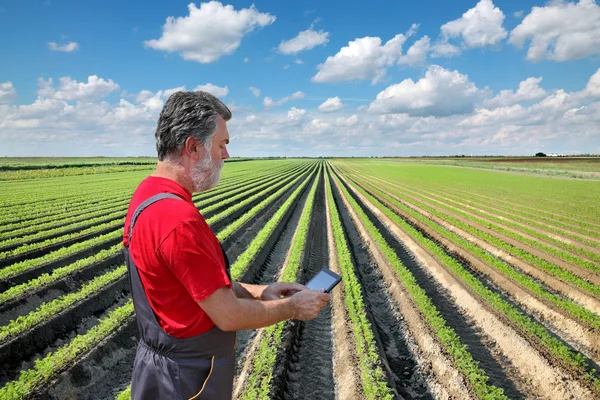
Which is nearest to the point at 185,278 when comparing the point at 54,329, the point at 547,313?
the point at 54,329

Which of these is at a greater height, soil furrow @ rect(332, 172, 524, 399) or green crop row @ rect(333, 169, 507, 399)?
green crop row @ rect(333, 169, 507, 399)

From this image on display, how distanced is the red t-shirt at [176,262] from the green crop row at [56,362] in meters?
4.03

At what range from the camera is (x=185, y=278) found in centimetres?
146

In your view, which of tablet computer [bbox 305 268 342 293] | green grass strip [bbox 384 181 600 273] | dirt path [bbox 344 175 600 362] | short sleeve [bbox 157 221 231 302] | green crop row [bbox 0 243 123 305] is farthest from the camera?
green grass strip [bbox 384 181 600 273]

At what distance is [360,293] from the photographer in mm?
7504

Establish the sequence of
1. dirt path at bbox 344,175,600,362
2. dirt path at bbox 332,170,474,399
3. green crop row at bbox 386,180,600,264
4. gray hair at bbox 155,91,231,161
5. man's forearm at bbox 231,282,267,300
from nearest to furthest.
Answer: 1. gray hair at bbox 155,91,231,161
2. man's forearm at bbox 231,282,267,300
3. dirt path at bbox 332,170,474,399
4. dirt path at bbox 344,175,600,362
5. green crop row at bbox 386,180,600,264

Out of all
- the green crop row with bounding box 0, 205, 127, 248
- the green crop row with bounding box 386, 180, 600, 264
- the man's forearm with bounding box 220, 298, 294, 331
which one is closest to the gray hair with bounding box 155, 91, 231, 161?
the man's forearm with bounding box 220, 298, 294, 331

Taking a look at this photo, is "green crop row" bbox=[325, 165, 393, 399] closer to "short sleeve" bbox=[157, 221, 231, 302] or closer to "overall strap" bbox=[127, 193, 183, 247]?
"short sleeve" bbox=[157, 221, 231, 302]

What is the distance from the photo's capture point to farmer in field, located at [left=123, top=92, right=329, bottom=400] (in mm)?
1470

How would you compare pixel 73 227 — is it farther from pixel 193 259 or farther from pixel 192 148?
pixel 193 259

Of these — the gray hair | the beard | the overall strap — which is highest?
the gray hair

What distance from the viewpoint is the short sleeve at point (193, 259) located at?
1.44m

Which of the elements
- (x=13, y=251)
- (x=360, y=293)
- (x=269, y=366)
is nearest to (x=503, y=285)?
(x=360, y=293)

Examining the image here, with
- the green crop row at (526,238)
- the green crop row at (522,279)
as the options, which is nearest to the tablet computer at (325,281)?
the green crop row at (522,279)
